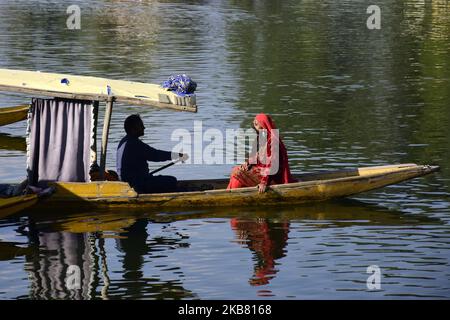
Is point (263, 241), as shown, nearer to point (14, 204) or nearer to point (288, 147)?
point (14, 204)

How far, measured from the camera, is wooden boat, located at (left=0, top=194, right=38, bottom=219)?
1495cm

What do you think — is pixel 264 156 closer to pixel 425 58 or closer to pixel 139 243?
pixel 139 243

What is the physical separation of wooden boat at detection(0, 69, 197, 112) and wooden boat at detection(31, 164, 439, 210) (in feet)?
3.93

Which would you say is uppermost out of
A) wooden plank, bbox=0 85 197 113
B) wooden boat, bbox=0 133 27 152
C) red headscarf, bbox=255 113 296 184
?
wooden plank, bbox=0 85 197 113

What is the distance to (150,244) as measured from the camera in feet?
49.0

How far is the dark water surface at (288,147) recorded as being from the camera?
13500 mm

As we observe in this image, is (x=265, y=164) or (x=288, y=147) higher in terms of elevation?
(x=265, y=164)

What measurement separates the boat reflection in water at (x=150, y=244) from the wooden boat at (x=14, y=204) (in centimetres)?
39

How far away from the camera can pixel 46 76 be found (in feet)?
53.8

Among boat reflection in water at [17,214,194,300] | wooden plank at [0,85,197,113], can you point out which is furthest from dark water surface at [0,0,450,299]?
wooden plank at [0,85,197,113]

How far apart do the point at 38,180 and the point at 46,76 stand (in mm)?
1504

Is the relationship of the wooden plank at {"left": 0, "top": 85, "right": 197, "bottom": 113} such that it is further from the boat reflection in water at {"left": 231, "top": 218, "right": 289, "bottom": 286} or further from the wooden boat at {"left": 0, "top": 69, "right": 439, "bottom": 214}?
the boat reflection in water at {"left": 231, "top": 218, "right": 289, "bottom": 286}

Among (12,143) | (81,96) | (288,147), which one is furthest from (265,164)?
(12,143)

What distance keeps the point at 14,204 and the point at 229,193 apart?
298cm
